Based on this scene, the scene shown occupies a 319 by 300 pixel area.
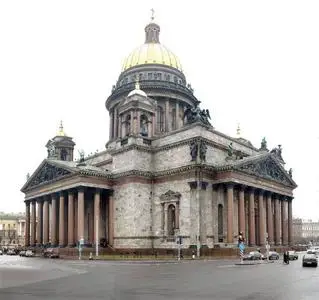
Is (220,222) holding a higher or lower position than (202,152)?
lower

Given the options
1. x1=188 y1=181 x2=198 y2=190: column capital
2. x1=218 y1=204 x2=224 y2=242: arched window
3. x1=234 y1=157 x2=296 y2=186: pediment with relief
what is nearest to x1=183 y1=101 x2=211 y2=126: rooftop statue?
x1=234 y1=157 x2=296 y2=186: pediment with relief

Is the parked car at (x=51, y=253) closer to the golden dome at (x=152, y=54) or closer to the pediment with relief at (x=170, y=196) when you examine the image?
the pediment with relief at (x=170, y=196)

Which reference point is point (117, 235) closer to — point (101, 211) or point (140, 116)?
point (101, 211)

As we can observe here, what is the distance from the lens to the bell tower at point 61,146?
86.9 m

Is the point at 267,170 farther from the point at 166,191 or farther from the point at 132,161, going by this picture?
the point at 132,161

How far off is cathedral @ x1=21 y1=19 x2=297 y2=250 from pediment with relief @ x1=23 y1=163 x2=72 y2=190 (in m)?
0.16

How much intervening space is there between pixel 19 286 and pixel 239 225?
43.2m

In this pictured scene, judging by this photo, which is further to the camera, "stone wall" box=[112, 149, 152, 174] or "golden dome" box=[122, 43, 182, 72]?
"golden dome" box=[122, 43, 182, 72]

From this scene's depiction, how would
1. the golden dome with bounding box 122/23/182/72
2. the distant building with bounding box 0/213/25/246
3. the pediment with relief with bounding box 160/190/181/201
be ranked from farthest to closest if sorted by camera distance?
the distant building with bounding box 0/213/25/246 → the golden dome with bounding box 122/23/182/72 → the pediment with relief with bounding box 160/190/181/201

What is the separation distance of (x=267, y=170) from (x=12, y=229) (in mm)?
111488

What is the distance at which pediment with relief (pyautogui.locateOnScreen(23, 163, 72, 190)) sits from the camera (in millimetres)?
69450

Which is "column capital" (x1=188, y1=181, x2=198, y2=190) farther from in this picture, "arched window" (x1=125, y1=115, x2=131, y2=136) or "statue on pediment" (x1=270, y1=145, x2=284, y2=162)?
"statue on pediment" (x1=270, y1=145, x2=284, y2=162)

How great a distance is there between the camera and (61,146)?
87.2 m

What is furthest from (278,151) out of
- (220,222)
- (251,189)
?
(220,222)
